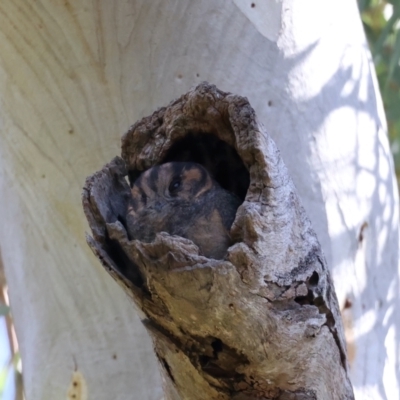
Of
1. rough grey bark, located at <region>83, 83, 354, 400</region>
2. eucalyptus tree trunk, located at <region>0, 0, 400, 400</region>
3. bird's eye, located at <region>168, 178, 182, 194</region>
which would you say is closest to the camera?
rough grey bark, located at <region>83, 83, 354, 400</region>

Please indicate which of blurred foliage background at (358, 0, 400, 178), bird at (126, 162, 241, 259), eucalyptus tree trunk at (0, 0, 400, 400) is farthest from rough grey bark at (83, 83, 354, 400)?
blurred foliage background at (358, 0, 400, 178)

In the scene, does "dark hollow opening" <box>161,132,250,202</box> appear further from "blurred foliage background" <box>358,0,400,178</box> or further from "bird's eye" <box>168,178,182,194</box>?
"blurred foliage background" <box>358,0,400,178</box>

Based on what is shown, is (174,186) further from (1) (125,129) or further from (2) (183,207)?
(1) (125,129)

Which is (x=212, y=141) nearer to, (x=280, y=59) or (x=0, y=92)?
(x=280, y=59)

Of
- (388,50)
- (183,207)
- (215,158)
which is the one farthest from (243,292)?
(388,50)

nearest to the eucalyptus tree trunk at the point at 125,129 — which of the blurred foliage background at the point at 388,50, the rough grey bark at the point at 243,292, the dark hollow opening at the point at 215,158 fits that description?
the dark hollow opening at the point at 215,158

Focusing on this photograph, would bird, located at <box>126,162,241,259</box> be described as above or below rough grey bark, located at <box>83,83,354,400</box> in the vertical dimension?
above

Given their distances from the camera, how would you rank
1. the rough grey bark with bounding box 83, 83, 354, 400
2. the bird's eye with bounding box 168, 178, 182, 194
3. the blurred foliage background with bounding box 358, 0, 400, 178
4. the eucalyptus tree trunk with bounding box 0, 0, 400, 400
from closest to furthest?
the rough grey bark with bounding box 83, 83, 354, 400 < the bird's eye with bounding box 168, 178, 182, 194 < the eucalyptus tree trunk with bounding box 0, 0, 400, 400 < the blurred foliage background with bounding box 358, 0, 400, 178
